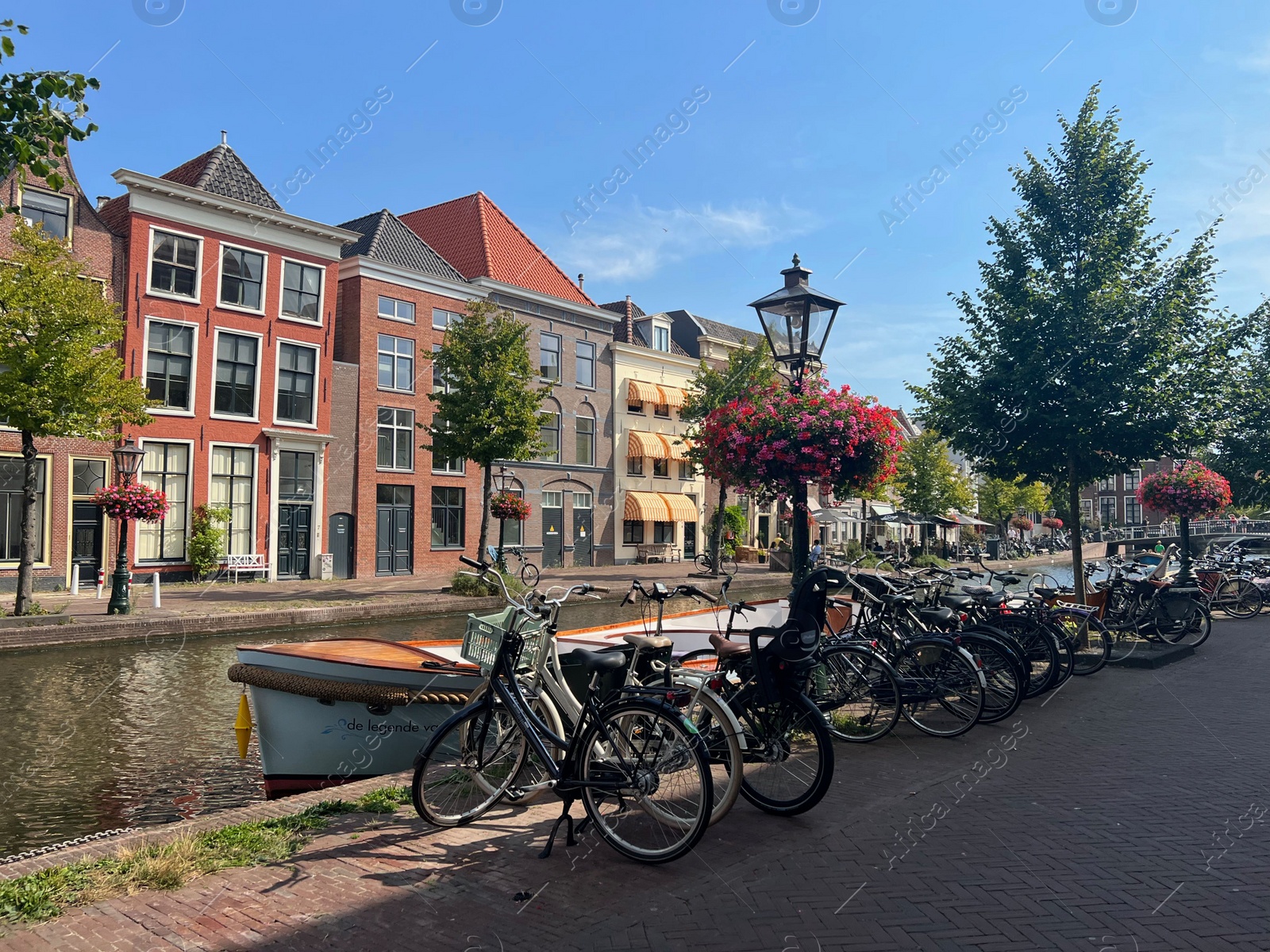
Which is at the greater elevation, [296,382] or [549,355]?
[549,355]

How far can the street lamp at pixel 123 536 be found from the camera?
635 inches

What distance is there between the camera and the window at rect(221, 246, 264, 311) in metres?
25.0

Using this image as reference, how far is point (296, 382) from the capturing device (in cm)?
2664

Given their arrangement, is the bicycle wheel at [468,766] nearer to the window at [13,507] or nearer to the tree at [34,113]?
the tree at [34,113]

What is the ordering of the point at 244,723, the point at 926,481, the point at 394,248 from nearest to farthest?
1. the point at 244,723
2. the point at 394,248
3. the point at 926,481

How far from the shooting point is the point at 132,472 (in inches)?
690

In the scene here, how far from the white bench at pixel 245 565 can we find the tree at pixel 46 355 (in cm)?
853

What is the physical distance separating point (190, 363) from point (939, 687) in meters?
22.8

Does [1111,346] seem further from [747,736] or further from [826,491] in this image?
[747,736]

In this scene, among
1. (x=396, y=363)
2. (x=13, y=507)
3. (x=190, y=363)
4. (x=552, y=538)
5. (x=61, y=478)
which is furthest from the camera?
(x=552, y=538)

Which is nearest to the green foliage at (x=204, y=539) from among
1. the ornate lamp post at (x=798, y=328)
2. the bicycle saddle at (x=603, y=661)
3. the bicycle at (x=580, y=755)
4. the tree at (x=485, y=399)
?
the tree at (x=485, y=399)

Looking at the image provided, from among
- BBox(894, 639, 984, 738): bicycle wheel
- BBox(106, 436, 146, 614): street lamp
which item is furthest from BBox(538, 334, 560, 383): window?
BBox(894, 639, 984, 738): bicycle wheel

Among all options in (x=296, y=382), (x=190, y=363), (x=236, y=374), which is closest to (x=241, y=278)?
(x=236, y=374)

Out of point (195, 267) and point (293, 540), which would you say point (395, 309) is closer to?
point (195, 267)
